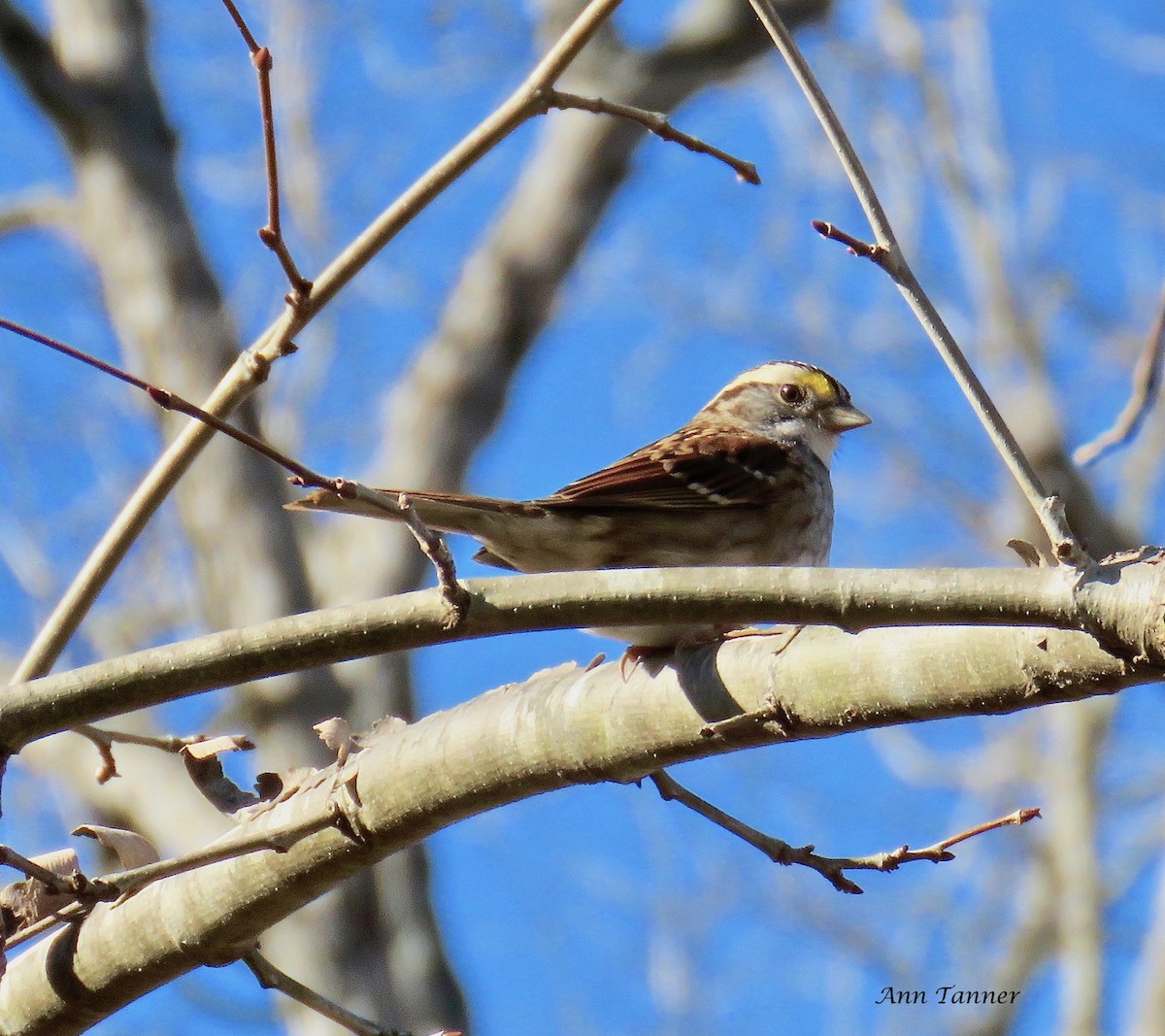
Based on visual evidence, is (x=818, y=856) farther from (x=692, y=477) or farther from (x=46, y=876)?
(x=692, y=477)

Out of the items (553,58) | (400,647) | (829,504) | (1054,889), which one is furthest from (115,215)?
(1054,889)

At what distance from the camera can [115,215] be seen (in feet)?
24.6

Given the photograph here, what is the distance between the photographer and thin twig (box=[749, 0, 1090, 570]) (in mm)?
1681

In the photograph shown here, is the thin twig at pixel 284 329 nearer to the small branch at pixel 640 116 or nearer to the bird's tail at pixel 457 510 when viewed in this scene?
the small branch at pixel 640 116

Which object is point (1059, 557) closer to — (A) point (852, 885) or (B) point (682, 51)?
(A) point (852, 885)

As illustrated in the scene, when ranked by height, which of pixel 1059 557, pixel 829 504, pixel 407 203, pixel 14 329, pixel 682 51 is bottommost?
pixel 1059 557

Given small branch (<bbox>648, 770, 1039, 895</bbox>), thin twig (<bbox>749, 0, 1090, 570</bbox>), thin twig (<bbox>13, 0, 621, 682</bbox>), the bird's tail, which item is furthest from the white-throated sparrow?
thin twig (<bbox>749, 0, 1090, 570</bbox>)

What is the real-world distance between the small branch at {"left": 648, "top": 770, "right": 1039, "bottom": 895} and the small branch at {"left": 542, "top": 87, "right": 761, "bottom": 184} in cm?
101

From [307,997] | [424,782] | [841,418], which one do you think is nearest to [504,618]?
[424,782]

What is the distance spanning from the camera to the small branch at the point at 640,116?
93.0 inches

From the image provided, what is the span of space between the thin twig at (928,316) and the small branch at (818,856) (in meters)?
0.64

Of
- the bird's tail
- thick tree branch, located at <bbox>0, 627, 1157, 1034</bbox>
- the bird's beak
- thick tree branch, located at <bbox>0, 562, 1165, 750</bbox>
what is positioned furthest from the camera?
the bird's beak

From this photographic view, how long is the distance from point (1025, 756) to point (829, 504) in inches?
320

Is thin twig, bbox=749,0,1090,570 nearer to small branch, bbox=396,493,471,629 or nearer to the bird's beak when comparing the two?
small branch, bbox=396,493,471,629
